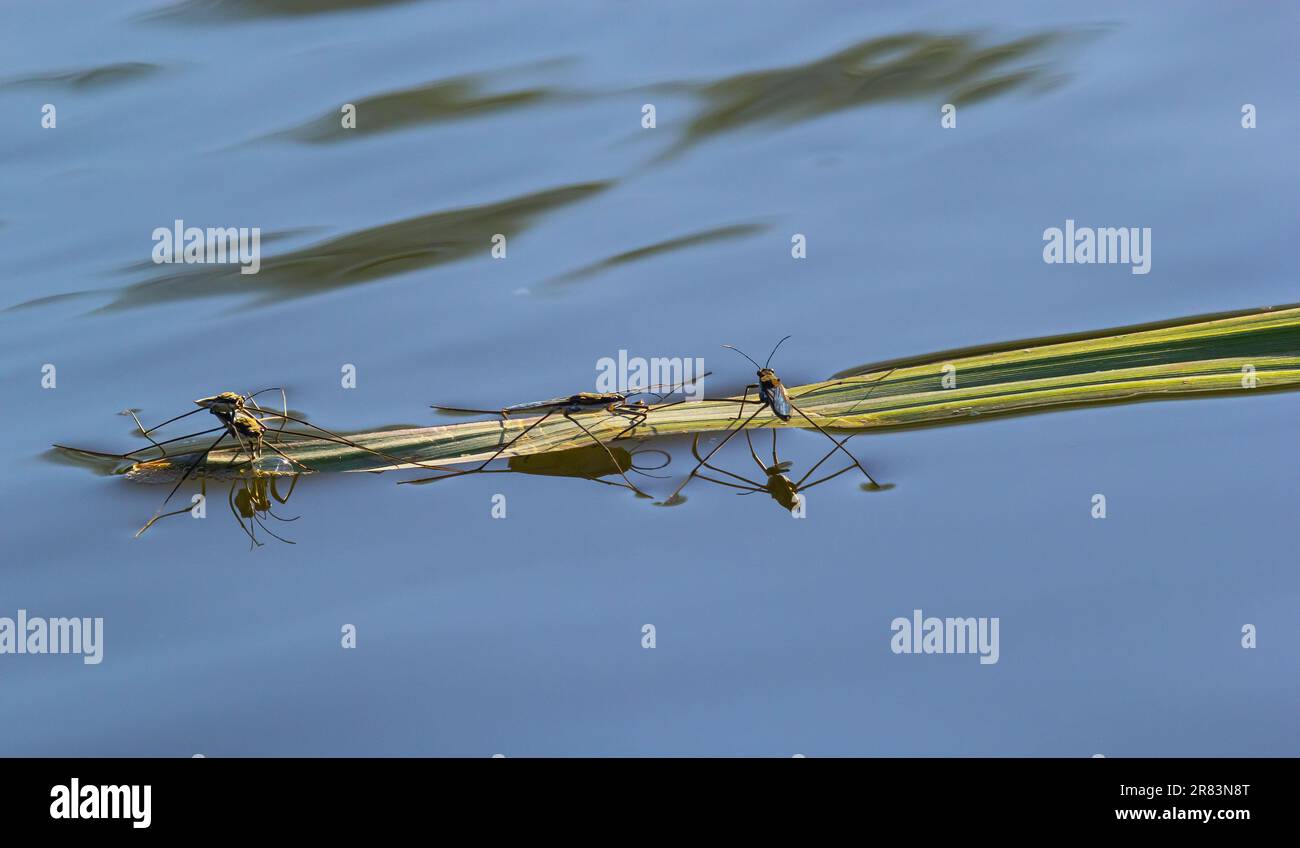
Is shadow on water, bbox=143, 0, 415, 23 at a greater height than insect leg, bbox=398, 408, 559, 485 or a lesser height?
greater

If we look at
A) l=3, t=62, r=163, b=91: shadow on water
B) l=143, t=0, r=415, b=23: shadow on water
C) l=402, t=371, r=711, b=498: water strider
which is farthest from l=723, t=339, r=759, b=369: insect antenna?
l=3, t=62, r=163, b=91: shadow on water

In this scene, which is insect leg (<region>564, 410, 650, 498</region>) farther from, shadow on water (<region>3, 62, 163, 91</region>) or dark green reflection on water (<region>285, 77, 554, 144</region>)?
shadow on water (<region>3, 62, 163, 91</region>)

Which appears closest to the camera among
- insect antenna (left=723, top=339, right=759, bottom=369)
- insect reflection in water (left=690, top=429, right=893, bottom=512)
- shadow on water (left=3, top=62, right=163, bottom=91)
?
insect reflection in water (left=690, top=429, right=893, bottom=512)

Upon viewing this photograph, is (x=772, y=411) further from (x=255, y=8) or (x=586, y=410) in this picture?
(x=255, y=8)

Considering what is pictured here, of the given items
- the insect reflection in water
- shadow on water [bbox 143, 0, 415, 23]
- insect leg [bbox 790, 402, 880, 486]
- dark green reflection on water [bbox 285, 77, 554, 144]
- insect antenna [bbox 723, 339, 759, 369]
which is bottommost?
the insect reflection in water

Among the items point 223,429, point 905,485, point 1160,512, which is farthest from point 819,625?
point 223,429

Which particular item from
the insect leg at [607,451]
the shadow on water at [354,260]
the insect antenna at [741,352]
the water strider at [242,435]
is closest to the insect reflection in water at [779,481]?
the insect leg at [607,451]

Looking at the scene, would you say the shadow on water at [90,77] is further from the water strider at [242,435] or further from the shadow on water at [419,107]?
the water strider at [242,435]
